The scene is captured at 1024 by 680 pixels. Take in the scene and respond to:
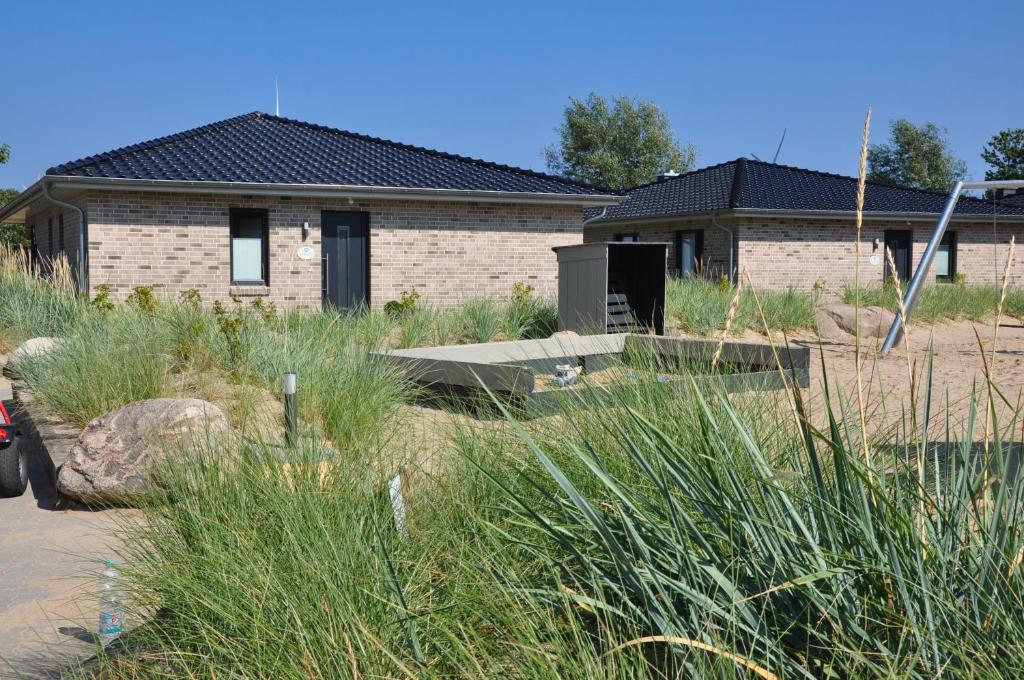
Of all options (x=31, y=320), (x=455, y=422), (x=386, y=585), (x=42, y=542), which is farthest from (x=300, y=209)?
(x=386, y=585)

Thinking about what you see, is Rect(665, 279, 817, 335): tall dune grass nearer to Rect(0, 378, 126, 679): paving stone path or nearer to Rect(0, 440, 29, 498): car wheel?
Rect(0, 440, 29, 498): car wheel

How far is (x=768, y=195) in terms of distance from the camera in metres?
26.4

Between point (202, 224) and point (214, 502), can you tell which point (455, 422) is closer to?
point (214, 502)

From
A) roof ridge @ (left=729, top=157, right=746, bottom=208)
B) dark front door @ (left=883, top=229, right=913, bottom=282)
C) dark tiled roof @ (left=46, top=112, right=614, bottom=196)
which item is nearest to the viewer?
dark tiled roof @ (left=46, top=112, right=614, bottom=196)

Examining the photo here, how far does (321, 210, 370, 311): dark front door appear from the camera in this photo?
62.6 ft

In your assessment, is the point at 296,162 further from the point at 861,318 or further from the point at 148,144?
the point at 861,318

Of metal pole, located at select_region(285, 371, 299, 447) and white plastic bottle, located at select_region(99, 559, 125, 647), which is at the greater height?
metal pole, located at select_region(285, 371, 299, 447)

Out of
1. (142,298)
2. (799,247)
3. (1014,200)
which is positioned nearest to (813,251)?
(799,247)

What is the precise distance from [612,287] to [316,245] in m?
6.52

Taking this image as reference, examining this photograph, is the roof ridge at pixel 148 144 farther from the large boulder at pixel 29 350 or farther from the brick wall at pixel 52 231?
the large boulder at pixel 29 350

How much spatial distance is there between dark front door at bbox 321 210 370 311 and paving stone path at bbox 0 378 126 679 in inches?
502

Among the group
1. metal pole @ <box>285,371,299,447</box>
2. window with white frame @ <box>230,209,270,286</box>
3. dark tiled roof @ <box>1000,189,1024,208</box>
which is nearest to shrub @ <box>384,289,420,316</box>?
window with white frame @ <box>230,209,270,286</box>

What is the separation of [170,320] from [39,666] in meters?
6.92

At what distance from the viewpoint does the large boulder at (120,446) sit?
5.68m
